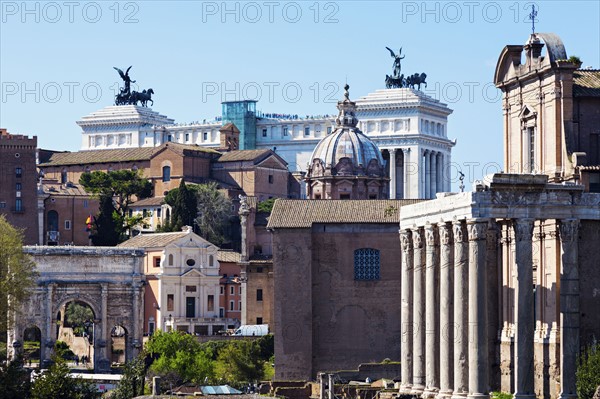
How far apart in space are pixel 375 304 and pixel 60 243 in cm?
5300

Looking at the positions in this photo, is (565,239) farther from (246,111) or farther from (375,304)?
(246,111)

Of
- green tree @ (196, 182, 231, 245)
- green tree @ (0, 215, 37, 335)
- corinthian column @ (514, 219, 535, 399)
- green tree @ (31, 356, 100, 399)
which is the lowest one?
green tree @ (31, 356, 100, 399)

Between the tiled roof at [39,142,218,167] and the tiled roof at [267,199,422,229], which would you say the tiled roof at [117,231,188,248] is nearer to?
the tiled roof at [267,199,422,229]

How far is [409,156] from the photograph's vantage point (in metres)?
161

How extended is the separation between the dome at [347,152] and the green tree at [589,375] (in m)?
44.6

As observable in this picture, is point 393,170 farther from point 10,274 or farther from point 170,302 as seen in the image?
point 10,274

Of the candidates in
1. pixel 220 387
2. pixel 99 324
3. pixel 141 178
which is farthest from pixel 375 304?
pixel 141 178

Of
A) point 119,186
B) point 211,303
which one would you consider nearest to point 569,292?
point 211,303

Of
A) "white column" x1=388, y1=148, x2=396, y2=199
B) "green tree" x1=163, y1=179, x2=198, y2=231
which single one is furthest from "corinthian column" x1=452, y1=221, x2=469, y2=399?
"white column" x1=388, y1=148, x2=396, y2=199

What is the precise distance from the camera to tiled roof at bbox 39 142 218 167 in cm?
14550

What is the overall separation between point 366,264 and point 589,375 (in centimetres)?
2858

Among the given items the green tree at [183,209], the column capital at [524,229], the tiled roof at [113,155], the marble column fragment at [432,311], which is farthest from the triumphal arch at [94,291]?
the column capital at [524,229]

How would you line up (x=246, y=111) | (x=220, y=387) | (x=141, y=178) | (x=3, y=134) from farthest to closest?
(x=246, y=111)
(x=141, y=178)
(x=3, y=134)
(x=220, y=387)

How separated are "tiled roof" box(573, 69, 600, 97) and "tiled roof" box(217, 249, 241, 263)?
5628 cm
